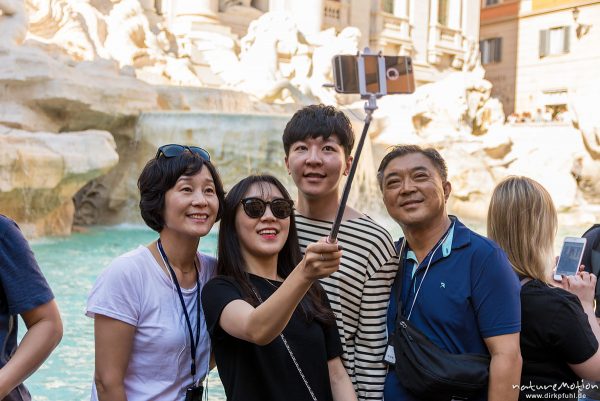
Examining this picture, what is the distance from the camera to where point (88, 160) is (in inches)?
369

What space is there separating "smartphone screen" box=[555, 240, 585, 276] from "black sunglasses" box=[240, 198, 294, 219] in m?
0.92

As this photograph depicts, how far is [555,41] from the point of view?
31172 mm

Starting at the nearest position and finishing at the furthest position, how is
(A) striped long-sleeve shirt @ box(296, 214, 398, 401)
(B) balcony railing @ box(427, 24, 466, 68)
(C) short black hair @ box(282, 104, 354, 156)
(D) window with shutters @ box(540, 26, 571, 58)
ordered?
1. (A) striped long-sleeve shirt @ box(296, 214, 398, 401)
2. (C) short black hair @ box(282, 104, 354, 156)
3. (B) balcony railing @ box(427, 24, 466, 68)
4. (D) window with shutters @ box(540, 26, 571, 58)

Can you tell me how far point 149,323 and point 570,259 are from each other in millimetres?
1315

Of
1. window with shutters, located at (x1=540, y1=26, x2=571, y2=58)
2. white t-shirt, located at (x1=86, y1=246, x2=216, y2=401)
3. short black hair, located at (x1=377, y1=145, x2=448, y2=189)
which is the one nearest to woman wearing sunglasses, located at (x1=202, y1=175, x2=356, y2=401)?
white t-shirt, located at (x1=86, y1=246, x2=216, y2=401)

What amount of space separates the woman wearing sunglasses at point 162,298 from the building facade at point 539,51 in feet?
90.4

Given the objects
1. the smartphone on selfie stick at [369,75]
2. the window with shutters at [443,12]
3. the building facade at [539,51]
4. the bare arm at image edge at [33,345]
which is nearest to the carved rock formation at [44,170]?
the bare arm at image edge at [33,345]

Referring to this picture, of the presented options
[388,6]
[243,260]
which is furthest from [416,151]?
[388,6]

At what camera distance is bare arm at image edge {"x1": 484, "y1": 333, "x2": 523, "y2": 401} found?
6.37 feet

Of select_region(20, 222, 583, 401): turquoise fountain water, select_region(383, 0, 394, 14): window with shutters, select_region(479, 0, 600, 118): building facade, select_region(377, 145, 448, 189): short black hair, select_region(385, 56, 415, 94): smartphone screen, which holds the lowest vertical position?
select_region(20, 222, 583, 401): turquoise fountain water

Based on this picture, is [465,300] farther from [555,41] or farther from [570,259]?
[555,41]

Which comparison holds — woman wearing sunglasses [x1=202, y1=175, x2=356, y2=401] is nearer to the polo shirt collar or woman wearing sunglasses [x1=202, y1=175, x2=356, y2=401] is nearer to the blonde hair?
the polo shirt collar

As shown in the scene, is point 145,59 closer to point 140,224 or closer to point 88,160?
point 140,224

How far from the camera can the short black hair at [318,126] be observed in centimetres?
221
